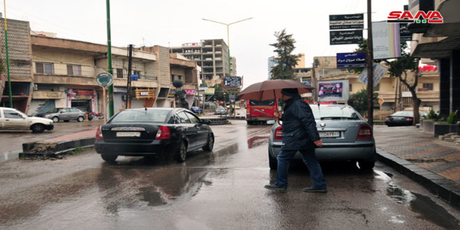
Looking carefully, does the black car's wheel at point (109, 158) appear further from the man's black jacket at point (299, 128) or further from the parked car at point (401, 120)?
the parked car at point (401, 120)

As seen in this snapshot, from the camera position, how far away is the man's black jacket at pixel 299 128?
5249 mm

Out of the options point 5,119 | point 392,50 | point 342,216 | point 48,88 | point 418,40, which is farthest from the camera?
point 48,88

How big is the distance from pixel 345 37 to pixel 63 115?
2809cm

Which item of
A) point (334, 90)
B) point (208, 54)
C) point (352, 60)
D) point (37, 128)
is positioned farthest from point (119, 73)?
point (208, 54)

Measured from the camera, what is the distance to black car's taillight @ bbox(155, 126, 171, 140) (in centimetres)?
783

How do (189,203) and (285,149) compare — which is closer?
(189,203)

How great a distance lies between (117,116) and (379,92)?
148ft

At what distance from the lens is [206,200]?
16.3ft

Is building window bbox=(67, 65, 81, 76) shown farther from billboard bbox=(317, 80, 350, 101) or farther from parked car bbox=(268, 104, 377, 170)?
parked car bbox=(268, 104, 377, 170)

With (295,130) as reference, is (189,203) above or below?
below

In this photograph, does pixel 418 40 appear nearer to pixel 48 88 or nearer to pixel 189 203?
pixel 189 203

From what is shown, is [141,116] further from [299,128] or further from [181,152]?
[299,128]

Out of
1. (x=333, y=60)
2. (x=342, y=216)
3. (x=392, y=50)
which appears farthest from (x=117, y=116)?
(x=333, y=60)

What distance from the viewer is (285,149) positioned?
5.38 metres
